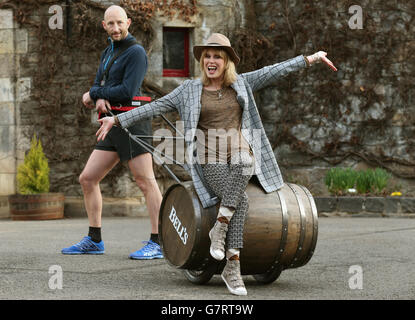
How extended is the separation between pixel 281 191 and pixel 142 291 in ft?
3.43

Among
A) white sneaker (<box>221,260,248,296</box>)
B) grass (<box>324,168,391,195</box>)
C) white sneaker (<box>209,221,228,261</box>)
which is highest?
white sneaker (<box>209,221,228,261</box>)

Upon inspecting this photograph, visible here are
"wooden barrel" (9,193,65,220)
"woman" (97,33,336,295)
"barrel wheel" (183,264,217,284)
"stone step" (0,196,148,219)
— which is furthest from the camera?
"stone step" (0,196,148,219)

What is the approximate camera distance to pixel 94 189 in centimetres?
600

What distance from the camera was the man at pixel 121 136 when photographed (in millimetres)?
5855

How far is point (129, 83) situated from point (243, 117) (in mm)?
1523

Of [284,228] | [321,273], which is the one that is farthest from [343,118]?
[284,228]

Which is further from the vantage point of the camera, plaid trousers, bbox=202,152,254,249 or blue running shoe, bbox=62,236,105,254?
blue running shoe, bbox=62,236,105,254

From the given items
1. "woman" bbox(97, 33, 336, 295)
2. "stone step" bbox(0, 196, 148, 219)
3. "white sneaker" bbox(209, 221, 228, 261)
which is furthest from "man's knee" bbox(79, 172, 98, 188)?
"stone step" bbox(0, 196, 148, 219)

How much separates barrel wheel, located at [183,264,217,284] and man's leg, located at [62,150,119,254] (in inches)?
56.5

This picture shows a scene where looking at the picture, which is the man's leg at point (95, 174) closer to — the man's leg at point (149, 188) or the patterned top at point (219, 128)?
the man's leg at point (149, 188)

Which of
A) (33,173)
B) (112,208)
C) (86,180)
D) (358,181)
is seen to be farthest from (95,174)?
(358,181)

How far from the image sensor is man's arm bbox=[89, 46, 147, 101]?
583cm

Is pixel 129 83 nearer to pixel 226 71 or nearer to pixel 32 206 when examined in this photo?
pixel 226 71

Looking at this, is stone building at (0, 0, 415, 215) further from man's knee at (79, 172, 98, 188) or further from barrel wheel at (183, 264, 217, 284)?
barrel wheel at (183, 264, 217, 284)
